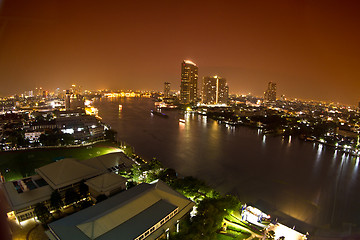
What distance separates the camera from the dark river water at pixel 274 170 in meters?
4.25

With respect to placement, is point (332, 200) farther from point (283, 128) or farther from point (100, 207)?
point (283, 128)

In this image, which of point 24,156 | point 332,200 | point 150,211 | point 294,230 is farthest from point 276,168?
point 24,156

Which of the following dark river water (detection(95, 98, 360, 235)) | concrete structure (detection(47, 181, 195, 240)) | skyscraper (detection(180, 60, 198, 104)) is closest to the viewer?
concrete structure (detection(47, 181, 195, 240))

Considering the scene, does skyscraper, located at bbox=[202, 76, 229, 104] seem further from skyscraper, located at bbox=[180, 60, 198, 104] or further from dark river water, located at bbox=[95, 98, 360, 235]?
dark river water, located at bbox=[95, 98, 360, 235]

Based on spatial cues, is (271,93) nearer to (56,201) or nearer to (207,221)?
(207,221)

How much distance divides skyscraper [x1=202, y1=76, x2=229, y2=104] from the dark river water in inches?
592

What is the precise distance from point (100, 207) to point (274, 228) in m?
2.89

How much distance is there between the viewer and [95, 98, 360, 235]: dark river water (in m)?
4.25

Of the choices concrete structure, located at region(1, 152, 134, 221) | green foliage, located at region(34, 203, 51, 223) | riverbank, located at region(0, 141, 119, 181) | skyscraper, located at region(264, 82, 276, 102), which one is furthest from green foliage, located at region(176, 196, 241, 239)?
skyscraper, located at region(264, 82, 276, 102)

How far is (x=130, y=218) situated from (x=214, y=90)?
23.8 metres

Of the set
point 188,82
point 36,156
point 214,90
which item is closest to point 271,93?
point 214,90

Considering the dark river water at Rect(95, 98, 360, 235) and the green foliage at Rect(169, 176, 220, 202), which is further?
the dark river water at Rect(95, 98, 360, 235)

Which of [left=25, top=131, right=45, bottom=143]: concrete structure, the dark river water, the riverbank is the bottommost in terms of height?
the dark river water

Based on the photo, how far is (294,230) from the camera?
3471 mm
